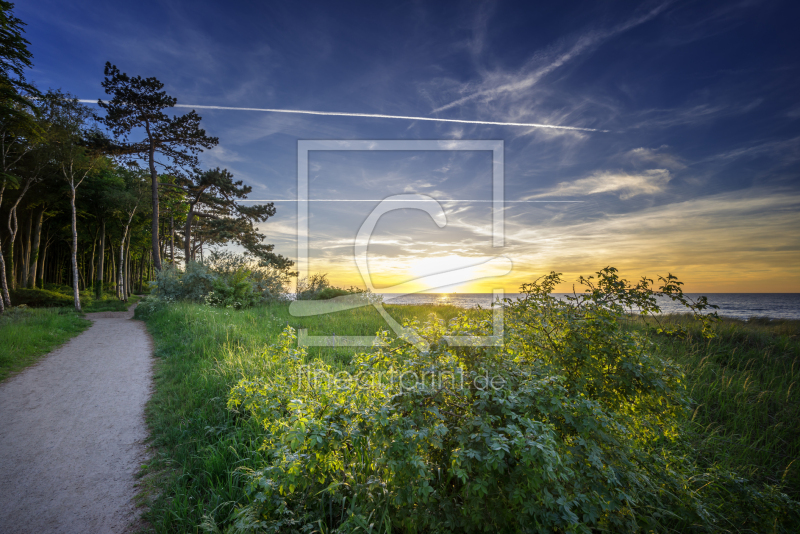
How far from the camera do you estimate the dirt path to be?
283cm

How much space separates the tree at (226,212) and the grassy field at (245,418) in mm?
16767

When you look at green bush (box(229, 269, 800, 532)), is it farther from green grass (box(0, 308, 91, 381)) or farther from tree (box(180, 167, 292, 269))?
tree (box(180, 167, 292, 269))

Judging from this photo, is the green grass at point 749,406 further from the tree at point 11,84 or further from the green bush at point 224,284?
the tree at point 11,84

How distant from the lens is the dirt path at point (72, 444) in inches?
111

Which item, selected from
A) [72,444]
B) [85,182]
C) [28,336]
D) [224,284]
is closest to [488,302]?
[72,444]

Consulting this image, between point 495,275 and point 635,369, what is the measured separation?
8.17 ft

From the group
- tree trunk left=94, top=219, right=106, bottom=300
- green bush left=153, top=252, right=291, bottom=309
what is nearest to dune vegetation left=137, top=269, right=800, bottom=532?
green bush left=153, top=252, right=291, bottom=309

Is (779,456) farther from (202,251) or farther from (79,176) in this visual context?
(202,251)

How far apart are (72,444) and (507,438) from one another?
5208 mm

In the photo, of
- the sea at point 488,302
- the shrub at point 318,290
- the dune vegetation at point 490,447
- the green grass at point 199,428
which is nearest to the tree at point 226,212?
the shrub at point 318,290

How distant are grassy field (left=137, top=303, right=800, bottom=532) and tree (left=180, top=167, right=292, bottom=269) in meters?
16.8

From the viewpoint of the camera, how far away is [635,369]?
2191 millimetres

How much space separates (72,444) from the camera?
391 centimetres

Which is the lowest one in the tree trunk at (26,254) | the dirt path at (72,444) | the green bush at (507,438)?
the dirt path at (72,444)
